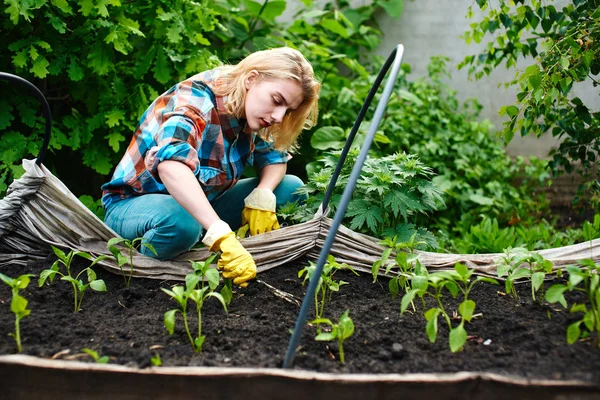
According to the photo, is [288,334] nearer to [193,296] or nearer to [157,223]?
[193,296]

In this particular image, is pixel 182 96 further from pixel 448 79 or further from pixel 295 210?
pixel 448 79

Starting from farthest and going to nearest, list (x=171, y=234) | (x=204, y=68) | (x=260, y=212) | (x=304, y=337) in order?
(x=204, y=68) → (x=260, y=212) → (x=171, y=234) → (x=304, y=337)

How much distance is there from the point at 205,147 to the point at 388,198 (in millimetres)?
753

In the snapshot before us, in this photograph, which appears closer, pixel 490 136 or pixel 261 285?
pixel 261 285

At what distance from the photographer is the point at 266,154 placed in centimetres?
259

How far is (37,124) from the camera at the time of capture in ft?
8.75

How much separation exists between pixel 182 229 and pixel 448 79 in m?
2.88

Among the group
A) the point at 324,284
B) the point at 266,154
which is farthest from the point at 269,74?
the point at 324,284

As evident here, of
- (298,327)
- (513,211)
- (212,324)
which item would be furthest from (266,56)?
(513,211)

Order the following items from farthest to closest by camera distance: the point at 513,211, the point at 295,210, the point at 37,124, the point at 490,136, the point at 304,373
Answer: the point at 490,136, the point at 513,211, the point at 37,124, the point at 295,210, the point at 304,373

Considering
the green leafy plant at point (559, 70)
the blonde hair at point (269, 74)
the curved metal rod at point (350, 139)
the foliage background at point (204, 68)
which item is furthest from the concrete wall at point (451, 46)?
the curved metal rod at point (350, 139)

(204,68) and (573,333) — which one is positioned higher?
(204,68)

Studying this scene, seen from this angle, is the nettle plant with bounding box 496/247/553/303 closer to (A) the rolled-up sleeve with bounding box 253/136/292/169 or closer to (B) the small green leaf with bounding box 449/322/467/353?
(B) the small green leaf with bounding box 449/322/467/353

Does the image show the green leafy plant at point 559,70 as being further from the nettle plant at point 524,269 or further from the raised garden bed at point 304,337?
the raised garden bed at point 304,337
